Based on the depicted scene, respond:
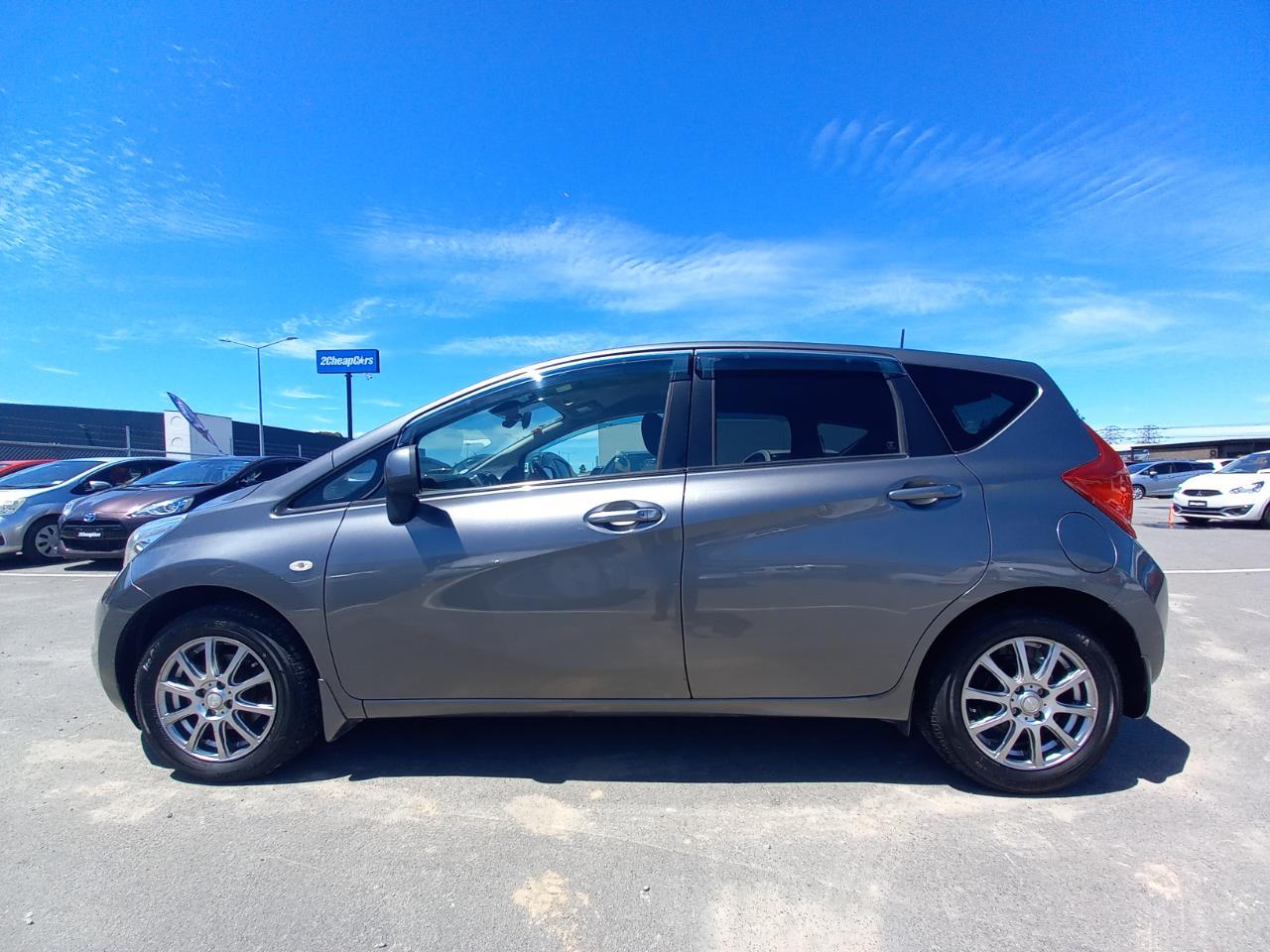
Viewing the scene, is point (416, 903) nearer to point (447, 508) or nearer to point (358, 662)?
point (358, 662)

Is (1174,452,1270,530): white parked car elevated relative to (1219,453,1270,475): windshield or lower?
lower

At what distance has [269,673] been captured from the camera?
115 inches

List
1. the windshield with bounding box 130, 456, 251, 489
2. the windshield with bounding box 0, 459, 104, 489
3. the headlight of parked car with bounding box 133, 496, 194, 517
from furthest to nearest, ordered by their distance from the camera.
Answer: the windshield with bounding box 0, 459, 104, 489 < the windshield with bounding box 130, 456, 251, 489 < the headlight of parked car with bounding box 133, 496, 194, 517

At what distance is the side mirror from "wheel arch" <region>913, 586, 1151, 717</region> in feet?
7.12

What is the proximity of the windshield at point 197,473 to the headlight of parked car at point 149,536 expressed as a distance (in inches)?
263

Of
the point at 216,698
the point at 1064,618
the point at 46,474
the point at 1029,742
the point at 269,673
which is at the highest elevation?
the point at 46,474

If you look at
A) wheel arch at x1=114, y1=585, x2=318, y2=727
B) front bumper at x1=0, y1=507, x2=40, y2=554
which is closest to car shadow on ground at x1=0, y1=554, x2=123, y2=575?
front bumper at x1=0, y1=507, x2=40, y2=554

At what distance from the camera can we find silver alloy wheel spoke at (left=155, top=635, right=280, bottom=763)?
293cm

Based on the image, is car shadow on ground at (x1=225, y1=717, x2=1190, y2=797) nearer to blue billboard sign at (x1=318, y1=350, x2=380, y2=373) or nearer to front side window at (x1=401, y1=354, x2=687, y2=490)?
front side window at (x1=401, y1=354, x2=687, y2=490)

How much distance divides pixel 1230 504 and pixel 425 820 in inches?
645

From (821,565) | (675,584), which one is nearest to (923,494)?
(821,565)

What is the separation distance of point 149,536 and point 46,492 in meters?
8.57

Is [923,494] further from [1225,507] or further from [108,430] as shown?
[108,430]

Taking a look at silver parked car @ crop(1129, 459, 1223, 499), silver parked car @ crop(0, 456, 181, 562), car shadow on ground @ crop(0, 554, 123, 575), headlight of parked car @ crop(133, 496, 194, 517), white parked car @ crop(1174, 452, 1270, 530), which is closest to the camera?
headlight of parked car @ crop(133, 496, 194, 517)
